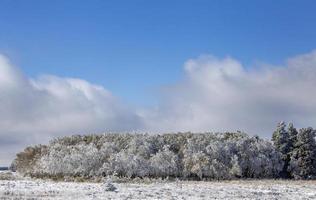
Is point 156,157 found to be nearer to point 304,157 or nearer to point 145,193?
point 304,157

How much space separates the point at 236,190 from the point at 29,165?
24.3 m

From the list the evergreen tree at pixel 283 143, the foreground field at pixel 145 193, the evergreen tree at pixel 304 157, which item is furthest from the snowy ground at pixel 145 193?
the evergreen tree at pixel 283 143

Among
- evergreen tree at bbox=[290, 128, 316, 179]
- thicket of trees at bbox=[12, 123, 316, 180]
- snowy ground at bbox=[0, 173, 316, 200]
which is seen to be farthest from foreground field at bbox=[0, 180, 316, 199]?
evergreen tree at bbox=[290, 128, 316, 179]

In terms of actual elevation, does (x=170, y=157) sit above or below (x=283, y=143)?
below

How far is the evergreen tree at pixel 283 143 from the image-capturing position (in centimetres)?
5628

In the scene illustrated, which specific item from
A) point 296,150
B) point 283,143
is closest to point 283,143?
point 283,143

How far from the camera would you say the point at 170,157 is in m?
49.5

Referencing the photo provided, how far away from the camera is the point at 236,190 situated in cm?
3691

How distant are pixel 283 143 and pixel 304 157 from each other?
8.54 ft

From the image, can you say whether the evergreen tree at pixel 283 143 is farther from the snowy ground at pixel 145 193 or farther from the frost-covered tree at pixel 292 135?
the snowy ground at pixel 145 193

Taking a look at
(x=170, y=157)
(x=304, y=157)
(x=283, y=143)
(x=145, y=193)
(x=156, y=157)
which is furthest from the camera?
(x=283, y=143)

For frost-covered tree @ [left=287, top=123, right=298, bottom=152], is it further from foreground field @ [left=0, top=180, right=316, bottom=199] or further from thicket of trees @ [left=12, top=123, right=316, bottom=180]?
foreground field @ [left=0, top=180, right=316, bottom=199]

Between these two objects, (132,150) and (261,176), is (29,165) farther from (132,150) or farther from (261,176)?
(261,176)

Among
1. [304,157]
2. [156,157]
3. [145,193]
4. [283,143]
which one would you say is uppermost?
[283,143]
